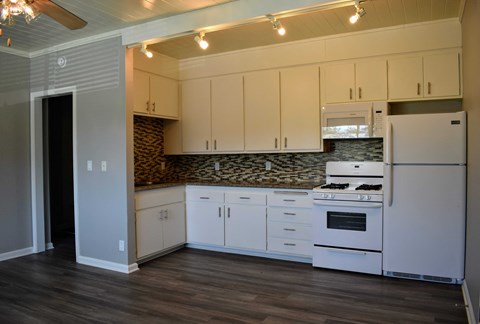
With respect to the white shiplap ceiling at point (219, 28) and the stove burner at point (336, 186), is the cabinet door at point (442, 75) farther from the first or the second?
the stove burner at point (336, 186)

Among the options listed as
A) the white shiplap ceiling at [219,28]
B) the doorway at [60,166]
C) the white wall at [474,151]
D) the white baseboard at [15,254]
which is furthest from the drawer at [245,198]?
the doorway at [60,166]

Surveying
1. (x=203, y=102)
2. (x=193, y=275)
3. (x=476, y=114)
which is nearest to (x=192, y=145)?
(x=203, y=102)

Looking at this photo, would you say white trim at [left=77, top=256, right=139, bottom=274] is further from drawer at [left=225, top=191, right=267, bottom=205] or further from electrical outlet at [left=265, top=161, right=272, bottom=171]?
electrical outlet at [left=265, top=161, right=272, bottom=171]

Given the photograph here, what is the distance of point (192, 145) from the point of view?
5066mm

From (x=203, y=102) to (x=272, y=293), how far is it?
8.94 ft

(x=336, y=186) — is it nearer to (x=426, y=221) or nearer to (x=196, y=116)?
(x=426, y=221)

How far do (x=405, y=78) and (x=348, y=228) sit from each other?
170 cm

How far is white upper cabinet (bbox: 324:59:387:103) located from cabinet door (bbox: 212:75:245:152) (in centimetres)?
114

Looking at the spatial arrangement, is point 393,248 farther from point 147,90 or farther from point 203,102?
point 147,90

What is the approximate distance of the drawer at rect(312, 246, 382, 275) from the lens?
367 cm

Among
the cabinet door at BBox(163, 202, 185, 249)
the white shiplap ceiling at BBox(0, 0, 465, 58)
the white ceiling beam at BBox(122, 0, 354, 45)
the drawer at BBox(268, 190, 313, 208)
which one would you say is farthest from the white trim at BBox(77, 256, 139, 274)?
the white shiplap ceiling at BBox(0, 0, 465, 58)

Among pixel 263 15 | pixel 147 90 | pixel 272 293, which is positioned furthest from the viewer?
pixel 147 90

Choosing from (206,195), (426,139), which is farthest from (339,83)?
(206,195)

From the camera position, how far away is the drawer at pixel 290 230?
13.4 feet
